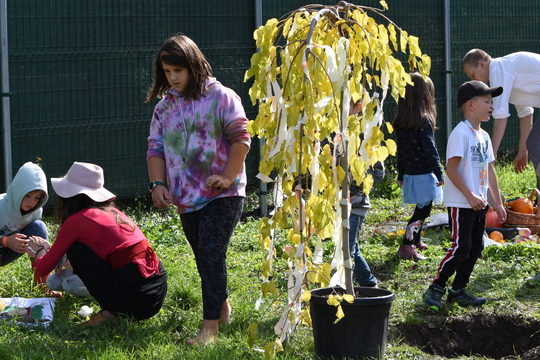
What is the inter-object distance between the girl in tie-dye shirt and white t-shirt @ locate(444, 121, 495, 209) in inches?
53.2

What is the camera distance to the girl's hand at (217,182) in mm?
→ 3844

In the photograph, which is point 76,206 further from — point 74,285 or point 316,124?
point 316,124

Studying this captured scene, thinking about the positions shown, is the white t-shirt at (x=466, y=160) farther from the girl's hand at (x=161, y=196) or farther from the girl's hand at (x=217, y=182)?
the girl's hand at (x=161, y=196)

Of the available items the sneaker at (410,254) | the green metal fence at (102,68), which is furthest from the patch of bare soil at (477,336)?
the green metal fence at (102,68)

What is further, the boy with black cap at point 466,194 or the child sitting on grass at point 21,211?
the child sitting on grass at point 21,211

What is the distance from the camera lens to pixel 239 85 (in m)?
7.94

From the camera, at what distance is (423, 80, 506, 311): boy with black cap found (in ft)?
14.8

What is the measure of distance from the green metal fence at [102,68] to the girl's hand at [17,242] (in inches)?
81.4

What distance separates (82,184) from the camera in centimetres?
432

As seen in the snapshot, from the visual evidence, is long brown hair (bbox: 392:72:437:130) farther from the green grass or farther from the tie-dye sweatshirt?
the tie-dye sweatshirt

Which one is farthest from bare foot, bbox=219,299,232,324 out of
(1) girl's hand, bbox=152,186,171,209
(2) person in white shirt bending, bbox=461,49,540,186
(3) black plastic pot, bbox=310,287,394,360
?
(2) person in white shirt bending, bbox=461,49,540,186

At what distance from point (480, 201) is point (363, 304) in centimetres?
135

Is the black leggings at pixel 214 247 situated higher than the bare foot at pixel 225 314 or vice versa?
the black leggings at pixel 214 247

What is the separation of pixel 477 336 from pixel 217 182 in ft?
6.02
